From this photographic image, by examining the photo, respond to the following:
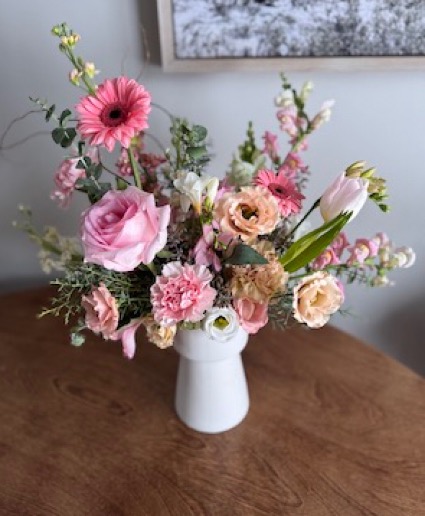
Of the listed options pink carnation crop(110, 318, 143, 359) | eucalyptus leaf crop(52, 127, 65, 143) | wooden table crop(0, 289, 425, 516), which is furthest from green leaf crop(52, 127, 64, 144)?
wooden table crop(0, 289, 425, 516)

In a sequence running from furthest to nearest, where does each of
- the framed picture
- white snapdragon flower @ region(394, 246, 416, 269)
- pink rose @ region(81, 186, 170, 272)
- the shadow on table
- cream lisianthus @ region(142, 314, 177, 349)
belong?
the shadow on table → the framed picture → white snapdragon flower @ region(394, 246, 416, 269) → cream lisianthus @ region(142, 314, 177, 349) → pink rose @ region(81, 186, 170, 272)

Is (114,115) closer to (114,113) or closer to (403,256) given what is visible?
(114,113)

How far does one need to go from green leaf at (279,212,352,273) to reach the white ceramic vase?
0.15 meters

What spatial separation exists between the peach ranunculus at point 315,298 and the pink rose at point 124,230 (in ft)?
0.58

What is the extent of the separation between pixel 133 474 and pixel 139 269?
32cm

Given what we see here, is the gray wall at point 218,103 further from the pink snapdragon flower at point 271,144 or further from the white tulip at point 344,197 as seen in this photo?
the white tulip at point 344,197

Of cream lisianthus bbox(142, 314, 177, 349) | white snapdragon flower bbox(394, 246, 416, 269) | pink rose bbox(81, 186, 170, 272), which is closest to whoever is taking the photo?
pink rose bbox(81, 186, 170, 272)

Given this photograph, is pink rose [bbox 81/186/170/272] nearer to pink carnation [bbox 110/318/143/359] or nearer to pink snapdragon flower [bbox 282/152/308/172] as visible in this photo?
pink carnation [bbox 110/318/143/359]

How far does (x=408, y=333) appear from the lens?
4.16ft

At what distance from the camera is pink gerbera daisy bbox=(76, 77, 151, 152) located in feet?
1.98

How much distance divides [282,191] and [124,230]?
202mm

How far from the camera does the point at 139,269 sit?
28.9 inches

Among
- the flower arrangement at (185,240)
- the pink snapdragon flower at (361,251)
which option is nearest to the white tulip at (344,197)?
the flower arrangement at (185,240)

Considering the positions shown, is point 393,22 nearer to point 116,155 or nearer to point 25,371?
point 116,155
